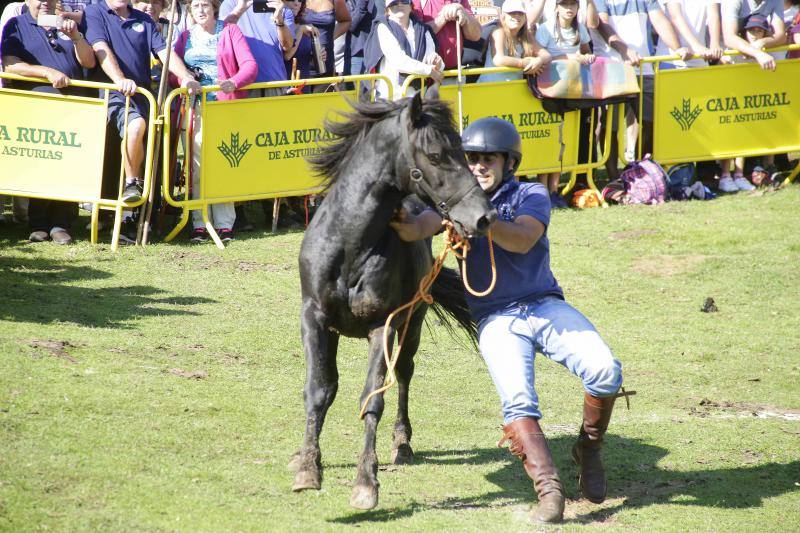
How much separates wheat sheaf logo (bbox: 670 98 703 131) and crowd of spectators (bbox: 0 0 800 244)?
37 centimetres

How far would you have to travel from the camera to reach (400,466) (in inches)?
241

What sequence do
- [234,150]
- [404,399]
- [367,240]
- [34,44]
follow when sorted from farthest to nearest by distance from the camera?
[234,150]
[34,44]
[404,399]
[367,240]

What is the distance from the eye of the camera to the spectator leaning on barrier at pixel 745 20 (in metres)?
13.4

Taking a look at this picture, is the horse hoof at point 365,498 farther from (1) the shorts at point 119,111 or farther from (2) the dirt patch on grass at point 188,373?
(1) the shorts at point 119,111

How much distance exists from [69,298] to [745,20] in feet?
31.0

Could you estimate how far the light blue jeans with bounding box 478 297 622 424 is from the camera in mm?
5336

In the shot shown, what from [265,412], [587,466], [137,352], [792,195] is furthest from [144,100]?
[792,195]

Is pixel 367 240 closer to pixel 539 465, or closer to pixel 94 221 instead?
pixel 539 465

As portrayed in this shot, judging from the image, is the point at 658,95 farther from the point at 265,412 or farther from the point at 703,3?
the point at 265,412

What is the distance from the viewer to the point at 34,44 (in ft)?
34.7

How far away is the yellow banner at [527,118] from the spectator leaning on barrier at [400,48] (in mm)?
394

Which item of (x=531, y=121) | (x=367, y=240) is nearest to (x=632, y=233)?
(x=531, y=121)

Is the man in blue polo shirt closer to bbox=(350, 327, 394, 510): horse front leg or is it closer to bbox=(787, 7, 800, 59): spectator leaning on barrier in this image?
bbox=(350, 327, 394, 510): horse front leg

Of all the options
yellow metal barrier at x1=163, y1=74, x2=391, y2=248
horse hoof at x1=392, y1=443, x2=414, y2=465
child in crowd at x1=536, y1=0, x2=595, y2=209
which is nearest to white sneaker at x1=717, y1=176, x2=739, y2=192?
child in crowd at x1=536, y1=0, x2=595, y2=209
